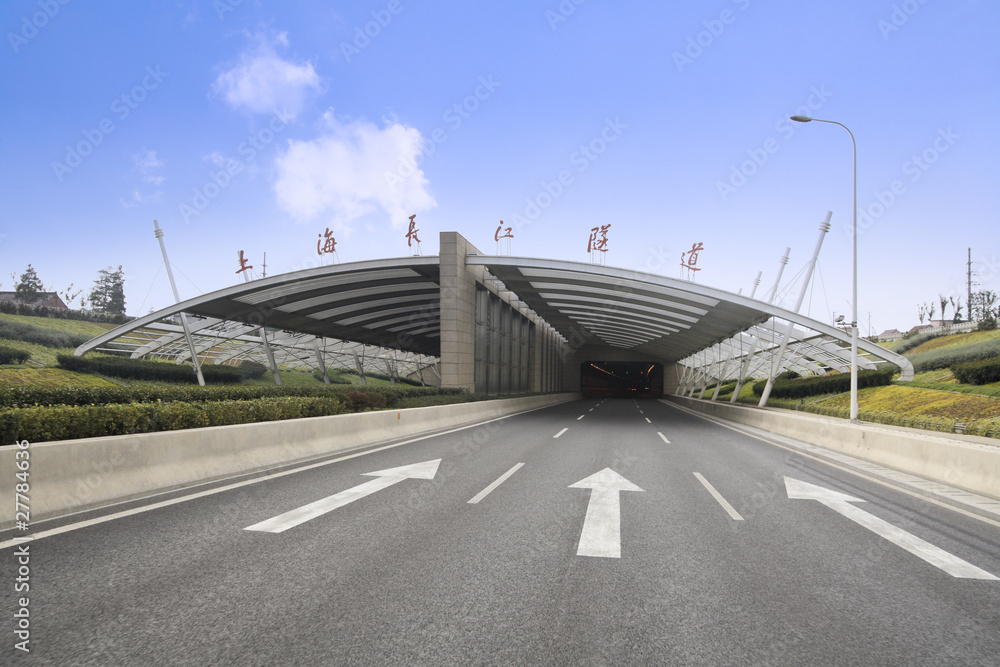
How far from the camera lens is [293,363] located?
57969mm

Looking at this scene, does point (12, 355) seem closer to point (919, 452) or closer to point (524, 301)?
point (524, 301)

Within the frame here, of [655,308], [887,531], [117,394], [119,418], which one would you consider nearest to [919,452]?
[887,531]

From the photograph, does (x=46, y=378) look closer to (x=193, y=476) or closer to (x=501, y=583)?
(x=193, y=476)

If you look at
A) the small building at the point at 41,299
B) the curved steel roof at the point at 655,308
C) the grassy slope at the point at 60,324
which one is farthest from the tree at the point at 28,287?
the curved steel roof at the point at 655,308

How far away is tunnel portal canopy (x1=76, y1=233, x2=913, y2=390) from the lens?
2531 centimetres

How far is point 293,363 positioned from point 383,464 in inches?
2061

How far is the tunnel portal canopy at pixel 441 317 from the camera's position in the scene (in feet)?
83.0

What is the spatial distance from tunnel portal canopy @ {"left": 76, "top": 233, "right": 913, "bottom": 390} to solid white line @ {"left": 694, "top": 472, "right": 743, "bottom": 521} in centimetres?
1536

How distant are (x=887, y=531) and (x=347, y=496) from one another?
6192 millimetres

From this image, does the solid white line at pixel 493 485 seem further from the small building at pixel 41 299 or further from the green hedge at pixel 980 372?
the small building at pixel 41 299

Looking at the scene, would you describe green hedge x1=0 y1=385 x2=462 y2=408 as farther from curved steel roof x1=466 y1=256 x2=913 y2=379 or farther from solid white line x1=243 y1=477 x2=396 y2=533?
curved steel roof x1=466 y1=256 x2=913 y2=379

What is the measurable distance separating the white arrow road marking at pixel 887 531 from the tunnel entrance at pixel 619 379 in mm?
72770

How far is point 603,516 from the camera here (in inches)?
244

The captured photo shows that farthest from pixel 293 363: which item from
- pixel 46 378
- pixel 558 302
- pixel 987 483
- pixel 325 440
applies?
pixel 987 483
